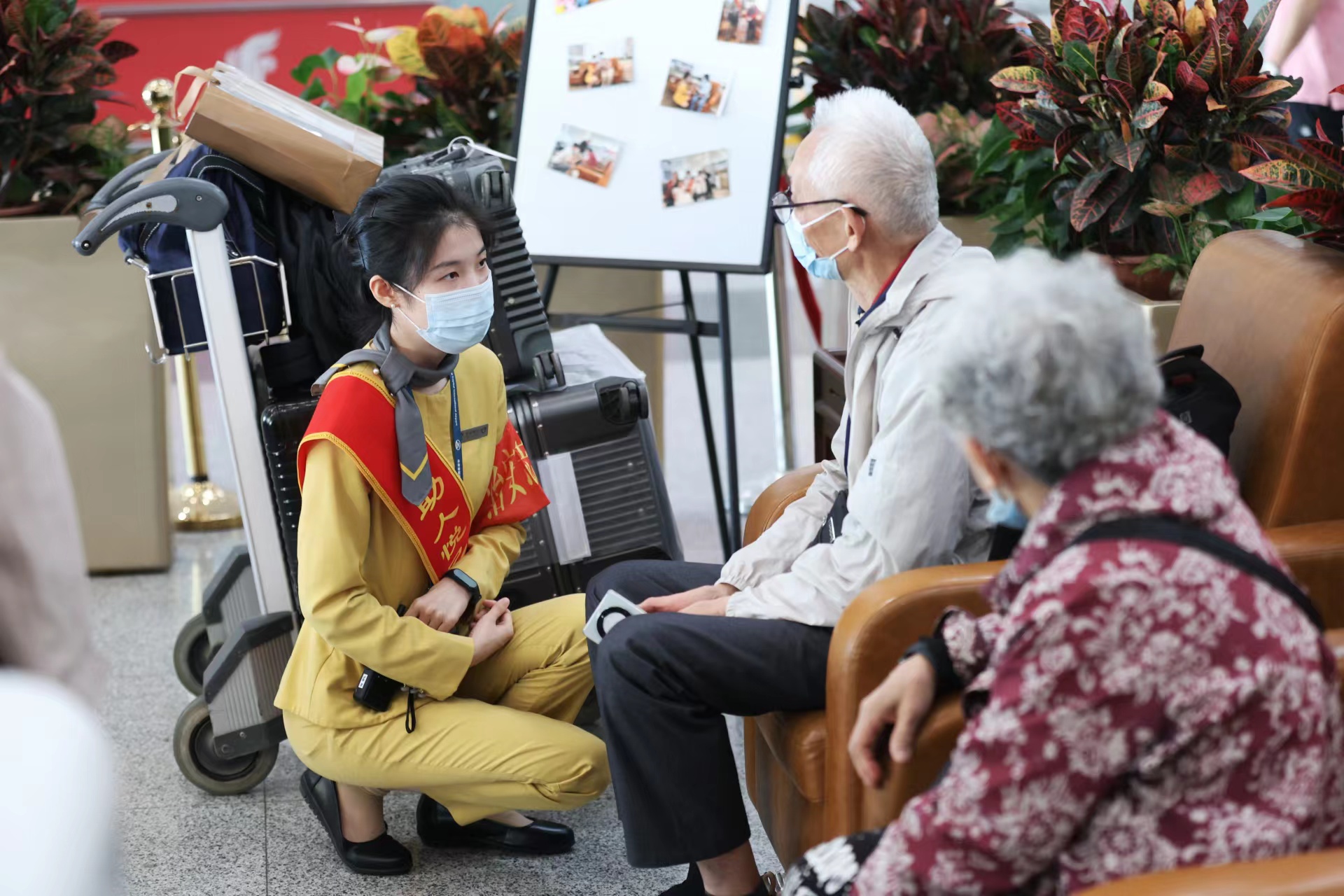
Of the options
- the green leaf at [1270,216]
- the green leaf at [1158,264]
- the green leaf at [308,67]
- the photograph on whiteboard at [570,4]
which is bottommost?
the green leaf at [1158,264]

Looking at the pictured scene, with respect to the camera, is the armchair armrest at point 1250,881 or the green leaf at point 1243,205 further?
the green leaf at point 1243,205

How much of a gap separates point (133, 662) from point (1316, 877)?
2582 mm

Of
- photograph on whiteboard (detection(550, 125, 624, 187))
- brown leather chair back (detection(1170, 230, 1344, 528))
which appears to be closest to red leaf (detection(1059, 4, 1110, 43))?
brown leather chair back (detection(1170, 230, 1344, 528))

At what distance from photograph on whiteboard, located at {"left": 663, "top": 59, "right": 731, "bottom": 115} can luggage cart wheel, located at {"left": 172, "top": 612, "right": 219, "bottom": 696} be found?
148 cm

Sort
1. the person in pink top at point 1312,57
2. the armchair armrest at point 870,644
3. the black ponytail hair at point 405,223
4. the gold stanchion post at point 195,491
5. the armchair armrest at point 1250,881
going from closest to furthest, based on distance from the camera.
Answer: the armchair armrest at point 1250,881, the armchair armrest at point 870,644, the black ponytail hair at point 405,223, the person in pink top at point 1312,57, the gold stanchion post at point 195,491

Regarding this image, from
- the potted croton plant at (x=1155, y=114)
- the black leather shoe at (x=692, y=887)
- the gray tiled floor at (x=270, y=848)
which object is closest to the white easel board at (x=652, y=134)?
the potted croton plant at (x=1155, y=114)

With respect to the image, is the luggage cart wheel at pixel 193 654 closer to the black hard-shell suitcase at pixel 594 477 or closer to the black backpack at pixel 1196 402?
the black hard-shell suitcase at pixel 594 477

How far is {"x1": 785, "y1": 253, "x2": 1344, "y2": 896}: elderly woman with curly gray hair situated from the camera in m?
1.10

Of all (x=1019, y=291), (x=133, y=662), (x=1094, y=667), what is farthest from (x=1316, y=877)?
(x=133, y=662)

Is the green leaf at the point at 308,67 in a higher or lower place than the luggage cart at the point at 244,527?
higher

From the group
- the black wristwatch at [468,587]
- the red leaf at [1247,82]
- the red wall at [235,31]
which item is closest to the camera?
the black wristwatch at [468,587]

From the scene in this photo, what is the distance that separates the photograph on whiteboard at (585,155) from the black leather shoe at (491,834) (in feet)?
4.95

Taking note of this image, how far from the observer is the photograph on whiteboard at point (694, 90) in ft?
10.3

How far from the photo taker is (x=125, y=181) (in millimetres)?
2508
